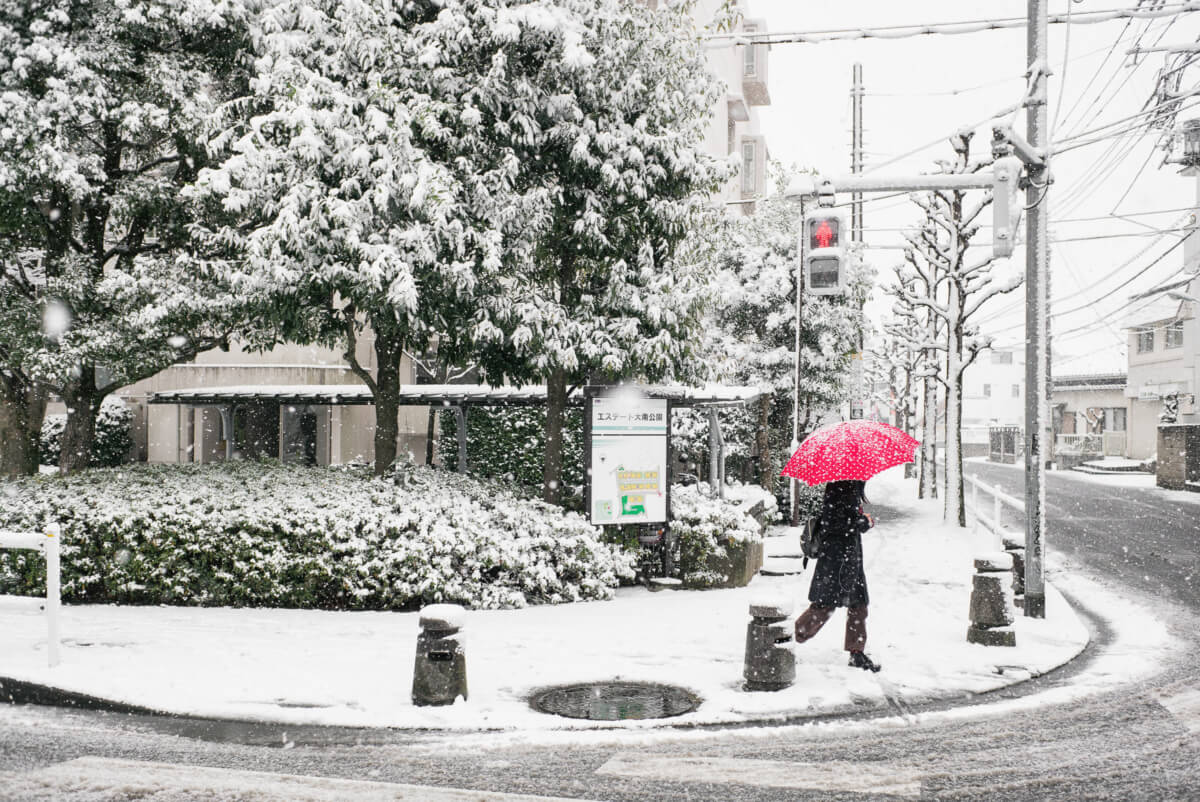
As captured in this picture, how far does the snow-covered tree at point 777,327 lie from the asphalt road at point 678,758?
14.5 m

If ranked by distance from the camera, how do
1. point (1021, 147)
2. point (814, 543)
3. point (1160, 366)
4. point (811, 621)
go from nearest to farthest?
point (814, 543) < point (811, 621) < point (1021, 147) < point (1160, 366)

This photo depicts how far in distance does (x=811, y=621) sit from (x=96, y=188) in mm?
9666

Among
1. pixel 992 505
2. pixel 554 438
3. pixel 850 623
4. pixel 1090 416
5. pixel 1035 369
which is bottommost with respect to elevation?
pixel 992 505

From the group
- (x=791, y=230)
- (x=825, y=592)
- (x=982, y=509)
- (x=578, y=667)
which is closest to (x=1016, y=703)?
(x=825, y=592)

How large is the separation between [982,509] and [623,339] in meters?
16.6

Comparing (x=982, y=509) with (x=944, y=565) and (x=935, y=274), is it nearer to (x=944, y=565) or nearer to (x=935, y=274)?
(x=935, y=274)

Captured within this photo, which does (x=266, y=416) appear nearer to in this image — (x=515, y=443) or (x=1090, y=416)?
(x=515, y=443)

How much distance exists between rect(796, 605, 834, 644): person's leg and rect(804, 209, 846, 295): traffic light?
138 inches

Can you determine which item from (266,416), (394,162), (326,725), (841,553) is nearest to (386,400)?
(394,162)

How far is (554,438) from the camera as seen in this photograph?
12305mm

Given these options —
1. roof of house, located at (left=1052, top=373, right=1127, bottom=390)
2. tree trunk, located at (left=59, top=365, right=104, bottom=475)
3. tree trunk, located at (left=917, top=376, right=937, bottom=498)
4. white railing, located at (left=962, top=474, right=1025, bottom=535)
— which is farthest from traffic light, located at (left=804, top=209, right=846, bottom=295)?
roof of house, located at (left=1052, top=373, right=1127, bottom=390)

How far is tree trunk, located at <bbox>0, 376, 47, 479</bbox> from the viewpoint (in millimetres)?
12828

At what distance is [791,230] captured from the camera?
22.4 m

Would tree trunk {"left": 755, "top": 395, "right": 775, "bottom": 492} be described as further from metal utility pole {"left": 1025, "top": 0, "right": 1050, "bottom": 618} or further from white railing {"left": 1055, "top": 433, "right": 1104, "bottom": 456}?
white railing {"left": 1055, "top": 433, "right": 1104, "bottom": 456}
